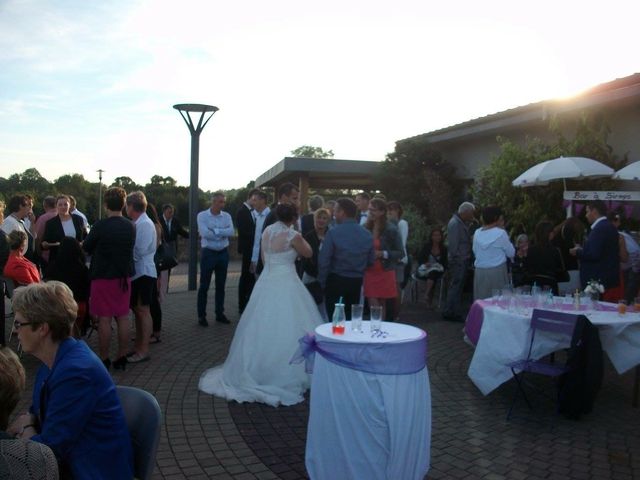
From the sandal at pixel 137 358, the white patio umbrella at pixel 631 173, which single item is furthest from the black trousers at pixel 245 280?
the white patio umbrella at pixel 631 173

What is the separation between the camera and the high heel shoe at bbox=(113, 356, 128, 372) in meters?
6.00

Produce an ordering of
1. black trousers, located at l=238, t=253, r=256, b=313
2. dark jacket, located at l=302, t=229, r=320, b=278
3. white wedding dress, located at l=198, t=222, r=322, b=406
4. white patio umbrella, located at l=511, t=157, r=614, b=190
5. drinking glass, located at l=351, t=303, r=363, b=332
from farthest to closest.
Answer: black trousers, located at l=238, t=253, r=256, b=313
white patio umbrella, located at l=511, t=157, r=614, b=190
dark jacket, located at l=302, t=229, r=320, b=278
white wedding dress, located at l=198, t=222, r=322, b=406
drinking glass, located at l=351, t=303, r=363, b=332

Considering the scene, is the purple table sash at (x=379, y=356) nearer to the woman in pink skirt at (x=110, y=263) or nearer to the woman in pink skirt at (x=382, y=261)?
the woman in pink skirt at (x=110, y=263)

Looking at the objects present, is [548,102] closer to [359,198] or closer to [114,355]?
[359,198]

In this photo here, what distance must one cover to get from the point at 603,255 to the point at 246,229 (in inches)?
197

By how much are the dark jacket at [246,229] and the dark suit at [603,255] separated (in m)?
4.70

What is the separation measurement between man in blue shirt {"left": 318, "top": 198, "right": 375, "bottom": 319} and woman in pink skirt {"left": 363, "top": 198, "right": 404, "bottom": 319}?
139 cm

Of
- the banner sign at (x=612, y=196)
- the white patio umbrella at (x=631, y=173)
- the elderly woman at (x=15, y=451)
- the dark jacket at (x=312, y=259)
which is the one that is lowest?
the elderly woman at (x=15, y=451)

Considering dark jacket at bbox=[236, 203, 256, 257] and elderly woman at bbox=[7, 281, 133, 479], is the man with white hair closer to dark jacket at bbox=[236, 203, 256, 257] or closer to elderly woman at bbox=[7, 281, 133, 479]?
dark jacket at bbox=[236, 203, 256, 257]

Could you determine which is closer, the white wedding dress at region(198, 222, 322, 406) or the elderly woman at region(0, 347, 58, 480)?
the elderly woman at region(0, 347, 58, 480)

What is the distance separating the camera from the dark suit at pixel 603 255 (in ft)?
22.5

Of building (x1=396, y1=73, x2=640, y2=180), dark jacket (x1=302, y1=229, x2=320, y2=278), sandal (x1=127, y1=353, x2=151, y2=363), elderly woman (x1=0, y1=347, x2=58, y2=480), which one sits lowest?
sandal (x1=127, y1=353, x2=151, y2=363)

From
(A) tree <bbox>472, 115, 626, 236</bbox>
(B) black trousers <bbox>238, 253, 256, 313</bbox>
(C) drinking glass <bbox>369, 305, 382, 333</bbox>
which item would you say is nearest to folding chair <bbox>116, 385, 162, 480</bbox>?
A: (C) drinking glass <bbox>369, 305, 382, 333</bbox>

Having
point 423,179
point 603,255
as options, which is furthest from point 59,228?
point 423,179
